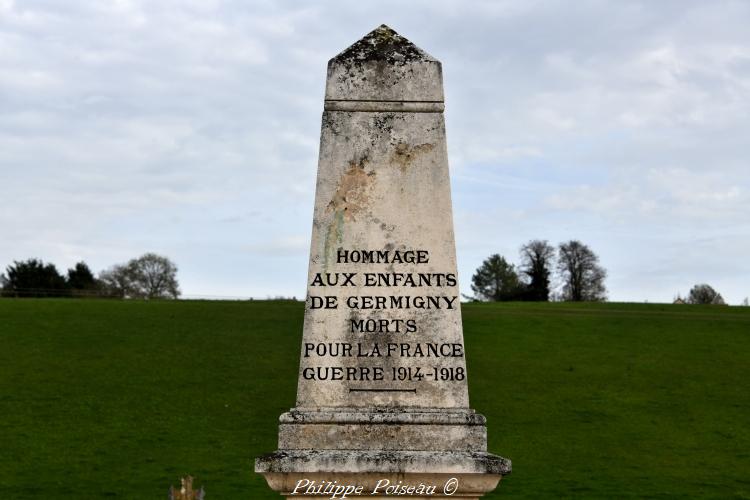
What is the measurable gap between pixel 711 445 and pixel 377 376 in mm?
21868

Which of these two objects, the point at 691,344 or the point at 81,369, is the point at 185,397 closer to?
the point at 81,369

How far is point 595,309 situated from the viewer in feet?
183

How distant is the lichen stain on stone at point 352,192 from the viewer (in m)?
7.98

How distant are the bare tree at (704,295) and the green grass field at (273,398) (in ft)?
144

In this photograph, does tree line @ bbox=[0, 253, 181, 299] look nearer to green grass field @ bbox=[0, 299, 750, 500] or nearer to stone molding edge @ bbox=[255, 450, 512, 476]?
green grass field @ bbox=[0, 299, 750, 500]

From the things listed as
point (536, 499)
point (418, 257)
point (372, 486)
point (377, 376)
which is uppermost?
point (418, 257)

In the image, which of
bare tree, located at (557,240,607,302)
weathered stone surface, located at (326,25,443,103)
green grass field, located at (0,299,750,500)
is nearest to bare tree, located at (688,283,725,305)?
bare tree, located at (557,240,607,302)

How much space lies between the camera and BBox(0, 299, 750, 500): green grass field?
2292 centimetres

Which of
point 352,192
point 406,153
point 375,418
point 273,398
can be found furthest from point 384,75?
point 273,398

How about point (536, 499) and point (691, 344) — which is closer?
point (536, 499)

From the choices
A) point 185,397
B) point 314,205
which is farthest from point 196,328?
point 314,205

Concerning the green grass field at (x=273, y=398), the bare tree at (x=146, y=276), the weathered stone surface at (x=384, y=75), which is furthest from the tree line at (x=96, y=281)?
the weathered stone surface at (x=384, y=75)

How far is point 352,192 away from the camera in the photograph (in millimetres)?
8000

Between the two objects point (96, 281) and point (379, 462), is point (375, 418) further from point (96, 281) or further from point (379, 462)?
point (96, 281)
